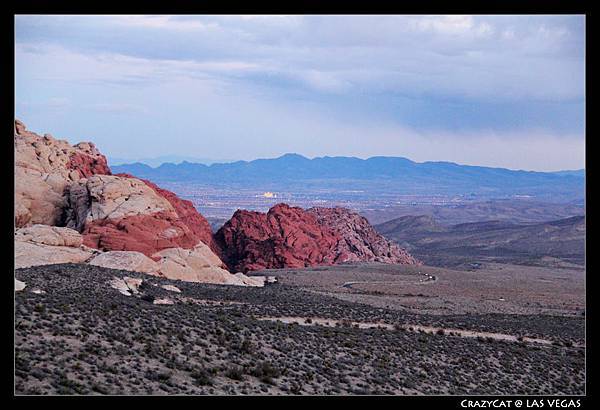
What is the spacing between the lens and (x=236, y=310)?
86.3 feet

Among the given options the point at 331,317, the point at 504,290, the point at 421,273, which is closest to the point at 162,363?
the point at 331,317

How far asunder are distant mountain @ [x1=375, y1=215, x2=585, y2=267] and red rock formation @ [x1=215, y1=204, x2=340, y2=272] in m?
26.4

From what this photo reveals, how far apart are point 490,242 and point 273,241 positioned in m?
65.4

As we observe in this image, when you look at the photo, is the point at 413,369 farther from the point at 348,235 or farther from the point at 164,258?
the point at 348,235

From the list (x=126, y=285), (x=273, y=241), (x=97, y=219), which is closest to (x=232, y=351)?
(x=126, y=285)

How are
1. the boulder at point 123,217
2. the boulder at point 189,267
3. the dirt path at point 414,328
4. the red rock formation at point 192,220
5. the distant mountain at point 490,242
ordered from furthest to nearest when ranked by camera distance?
the distant mountain at point 490,242
the red rock formation at point 192,220
the boulder at point 123,217
the boulder at point 189,267
the dirt path at point 414,328

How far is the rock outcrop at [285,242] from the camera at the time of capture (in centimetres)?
6100

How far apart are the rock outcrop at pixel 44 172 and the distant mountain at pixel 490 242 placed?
52.0 m

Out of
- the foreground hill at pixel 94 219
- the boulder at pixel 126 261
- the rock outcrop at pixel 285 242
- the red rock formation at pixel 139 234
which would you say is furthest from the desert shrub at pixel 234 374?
the rock outcrop at pixel 285 242

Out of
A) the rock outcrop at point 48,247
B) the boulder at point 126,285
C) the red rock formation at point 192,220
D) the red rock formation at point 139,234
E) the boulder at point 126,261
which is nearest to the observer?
the boulder at point 126,285

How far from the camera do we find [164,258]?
39438 mm

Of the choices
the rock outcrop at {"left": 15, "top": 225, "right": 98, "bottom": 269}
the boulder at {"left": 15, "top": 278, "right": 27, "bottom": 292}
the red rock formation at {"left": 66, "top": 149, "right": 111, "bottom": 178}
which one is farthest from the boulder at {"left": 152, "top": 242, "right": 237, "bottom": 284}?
the boulder at {"left": 15, "top": 278, "right": 27, "bottom": 292}

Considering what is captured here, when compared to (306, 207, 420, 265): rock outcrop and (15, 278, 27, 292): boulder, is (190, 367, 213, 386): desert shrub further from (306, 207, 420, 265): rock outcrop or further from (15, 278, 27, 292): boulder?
(306, 207, 420, 265): rock outcrop

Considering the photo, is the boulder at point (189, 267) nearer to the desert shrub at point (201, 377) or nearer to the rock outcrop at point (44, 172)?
the rock outcrop at point (44, 172)
